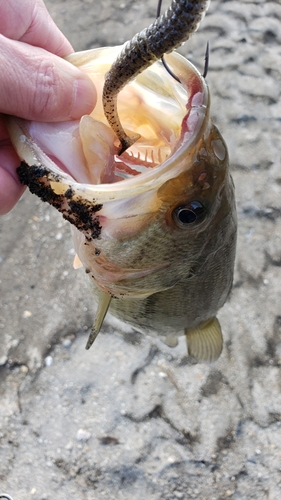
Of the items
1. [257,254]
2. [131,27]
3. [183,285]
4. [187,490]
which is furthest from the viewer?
[131,27]

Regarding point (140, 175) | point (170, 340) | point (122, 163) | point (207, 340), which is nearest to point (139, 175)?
point (140, 175)

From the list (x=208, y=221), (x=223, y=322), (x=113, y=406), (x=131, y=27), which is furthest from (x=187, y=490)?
(x=131, y=27)

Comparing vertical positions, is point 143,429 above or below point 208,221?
below

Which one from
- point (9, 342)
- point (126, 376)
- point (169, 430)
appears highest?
point (9, 342)

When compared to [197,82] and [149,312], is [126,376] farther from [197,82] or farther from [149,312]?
[197,82]

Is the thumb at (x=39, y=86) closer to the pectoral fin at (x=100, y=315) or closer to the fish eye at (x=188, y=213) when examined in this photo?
the fish eye at (x=188, y=213)

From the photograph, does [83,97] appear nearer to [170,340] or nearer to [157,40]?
[157,40]

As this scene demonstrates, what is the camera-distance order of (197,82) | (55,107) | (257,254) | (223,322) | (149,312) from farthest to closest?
(257,254) < (223,322) < (149,312) < (55,107) < (197,82)

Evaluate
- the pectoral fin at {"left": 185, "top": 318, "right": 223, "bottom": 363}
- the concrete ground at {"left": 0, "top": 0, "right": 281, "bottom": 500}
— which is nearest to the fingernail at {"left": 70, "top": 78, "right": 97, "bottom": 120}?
the pectoral fin at {"left": 185, "top": 318, "right": 223, "bottom": 363}
